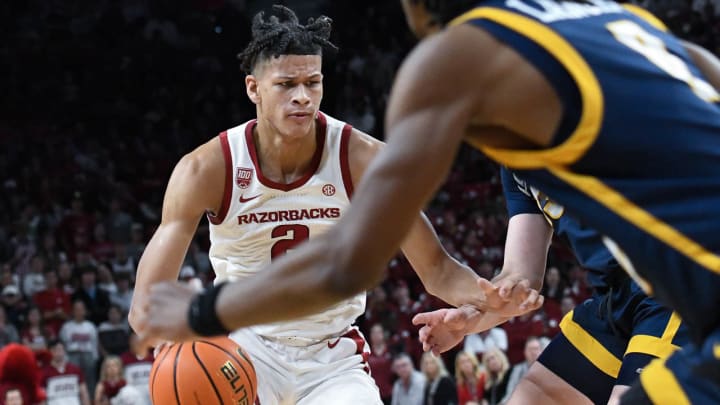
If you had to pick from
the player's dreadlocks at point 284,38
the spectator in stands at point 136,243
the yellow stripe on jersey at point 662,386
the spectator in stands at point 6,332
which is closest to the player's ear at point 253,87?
the player's dreadlocks at point 284,38

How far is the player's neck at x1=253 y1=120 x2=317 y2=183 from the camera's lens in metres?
4.51

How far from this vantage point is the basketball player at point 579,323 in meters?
3.73

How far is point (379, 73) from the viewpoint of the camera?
58.2 feet

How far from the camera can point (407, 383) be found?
11.1m

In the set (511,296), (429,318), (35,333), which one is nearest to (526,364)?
(35,333)

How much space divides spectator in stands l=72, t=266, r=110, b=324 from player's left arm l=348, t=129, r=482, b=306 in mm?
8448

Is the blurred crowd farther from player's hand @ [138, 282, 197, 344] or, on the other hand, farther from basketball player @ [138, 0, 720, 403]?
basketball player @ [138, 0, 720, 403]

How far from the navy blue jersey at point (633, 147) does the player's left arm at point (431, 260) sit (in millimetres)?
1885

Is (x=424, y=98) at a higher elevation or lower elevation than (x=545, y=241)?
higher

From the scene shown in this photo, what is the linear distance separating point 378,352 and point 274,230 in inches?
287

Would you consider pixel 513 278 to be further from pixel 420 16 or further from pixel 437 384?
pixel 437 384

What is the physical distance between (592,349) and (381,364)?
7489 millimetres

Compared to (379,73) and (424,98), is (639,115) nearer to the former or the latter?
(424,98)

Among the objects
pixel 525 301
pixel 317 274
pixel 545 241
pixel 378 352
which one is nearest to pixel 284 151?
pixel 545 241
